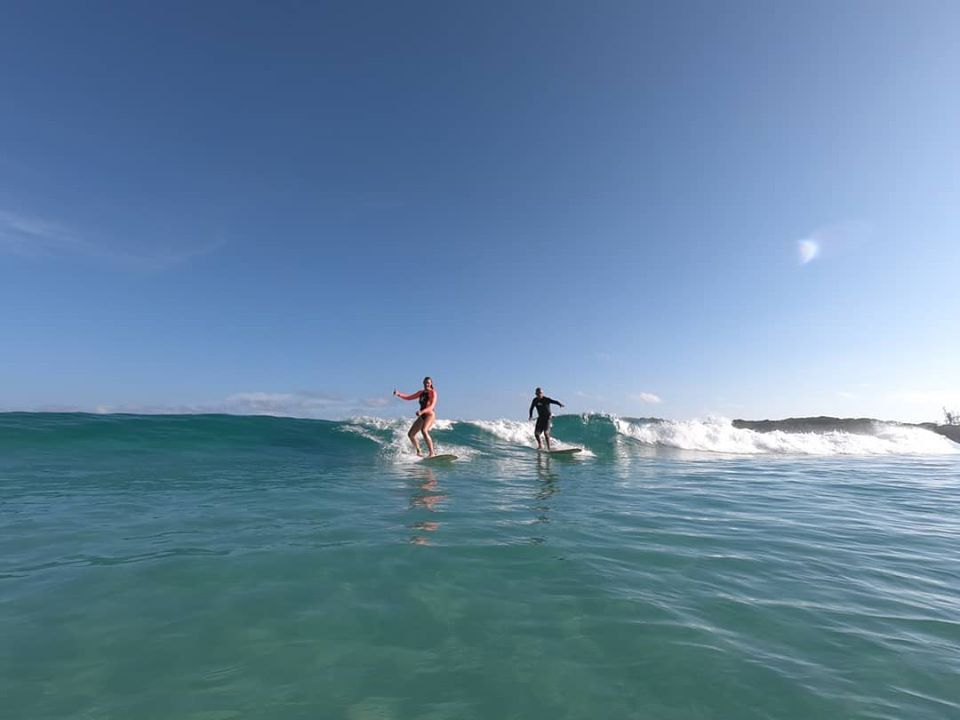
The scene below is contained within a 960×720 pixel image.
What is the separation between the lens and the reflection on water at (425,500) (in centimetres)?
654

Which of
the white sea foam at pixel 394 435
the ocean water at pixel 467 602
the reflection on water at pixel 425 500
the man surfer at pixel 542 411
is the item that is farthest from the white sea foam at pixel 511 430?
the ocean water at pixel 467 602

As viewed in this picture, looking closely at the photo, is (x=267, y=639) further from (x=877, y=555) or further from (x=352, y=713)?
(x=877, y=555)

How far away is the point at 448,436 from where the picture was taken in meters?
25.5

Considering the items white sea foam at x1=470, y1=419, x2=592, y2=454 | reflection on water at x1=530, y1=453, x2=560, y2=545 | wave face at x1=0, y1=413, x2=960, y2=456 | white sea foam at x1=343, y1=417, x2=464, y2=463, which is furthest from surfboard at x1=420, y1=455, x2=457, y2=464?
white sea foam at x1=470, y1=419, x2=592, y2=454

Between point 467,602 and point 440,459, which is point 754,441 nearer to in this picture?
point 440,459

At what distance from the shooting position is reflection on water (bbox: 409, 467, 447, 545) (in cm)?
654

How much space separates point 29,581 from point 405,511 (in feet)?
15.2

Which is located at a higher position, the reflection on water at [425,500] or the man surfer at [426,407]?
the man surfer at [426,407]

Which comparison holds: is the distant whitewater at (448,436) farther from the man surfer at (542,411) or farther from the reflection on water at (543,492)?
the reflection on water at (543,492)

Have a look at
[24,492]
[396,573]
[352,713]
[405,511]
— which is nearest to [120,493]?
[24,492]

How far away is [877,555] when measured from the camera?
6.21 metres

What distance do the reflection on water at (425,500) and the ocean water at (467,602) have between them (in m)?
0.07

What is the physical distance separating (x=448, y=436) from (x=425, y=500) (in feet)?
54.5

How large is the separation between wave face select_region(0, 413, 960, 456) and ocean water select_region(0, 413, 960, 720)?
7612 millimetres
